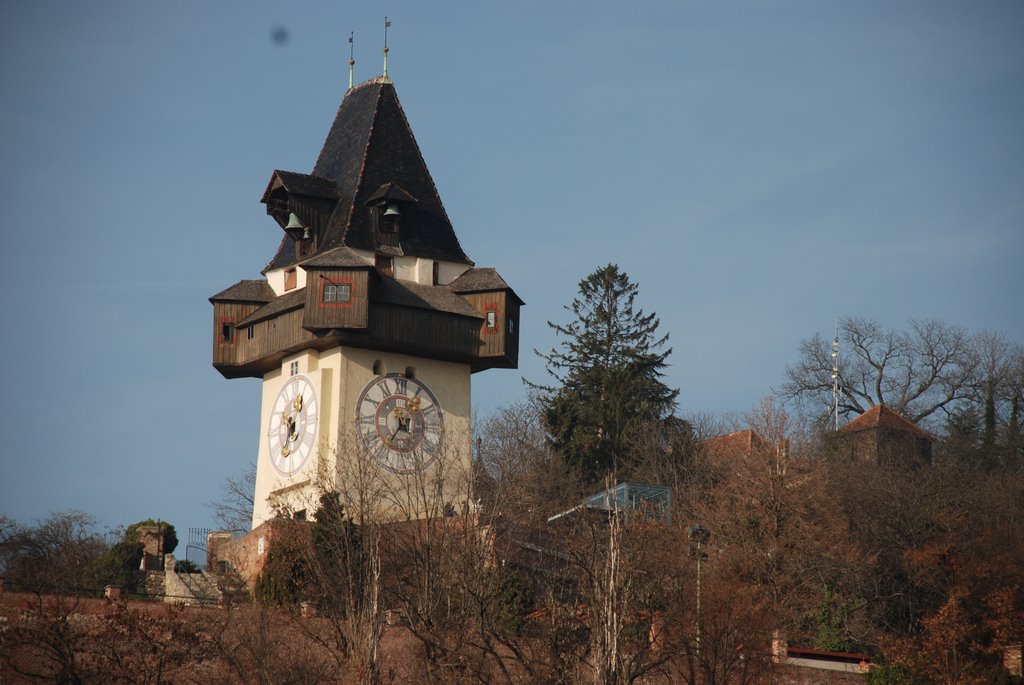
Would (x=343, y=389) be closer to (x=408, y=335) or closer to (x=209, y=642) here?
(x=408, y=335)

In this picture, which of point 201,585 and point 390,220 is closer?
point 201,585

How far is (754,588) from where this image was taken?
3719 centimetres

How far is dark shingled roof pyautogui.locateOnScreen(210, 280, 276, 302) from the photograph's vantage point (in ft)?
152

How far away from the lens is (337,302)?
143 feet

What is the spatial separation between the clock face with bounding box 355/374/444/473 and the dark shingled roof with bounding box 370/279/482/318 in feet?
5.66

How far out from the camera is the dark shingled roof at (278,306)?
44.6m

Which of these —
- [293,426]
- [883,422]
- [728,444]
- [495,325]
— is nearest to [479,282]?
[495,325]

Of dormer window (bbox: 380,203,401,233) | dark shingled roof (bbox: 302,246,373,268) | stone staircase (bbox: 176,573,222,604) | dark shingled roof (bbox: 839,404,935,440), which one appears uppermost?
dormer window (bbox: 380,203,401,233)

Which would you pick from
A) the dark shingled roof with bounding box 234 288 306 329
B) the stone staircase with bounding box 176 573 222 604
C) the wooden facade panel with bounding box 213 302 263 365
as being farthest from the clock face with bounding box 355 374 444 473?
the stone staircase with bounding box 176 573 222 604

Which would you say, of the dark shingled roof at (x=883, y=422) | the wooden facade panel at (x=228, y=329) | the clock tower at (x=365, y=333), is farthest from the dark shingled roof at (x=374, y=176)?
the dark shingled roof at (x=883, y=422)

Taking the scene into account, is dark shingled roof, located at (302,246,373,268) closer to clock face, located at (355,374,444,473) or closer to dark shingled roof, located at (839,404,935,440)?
clock face, located at (355,374,444,473)

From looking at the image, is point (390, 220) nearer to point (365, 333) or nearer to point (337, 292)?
point (337, 292)

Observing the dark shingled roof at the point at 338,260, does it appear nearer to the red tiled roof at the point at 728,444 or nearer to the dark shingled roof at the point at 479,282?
the dark shingled roof at the point at 479,282

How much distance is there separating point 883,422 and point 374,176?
17698 mm
